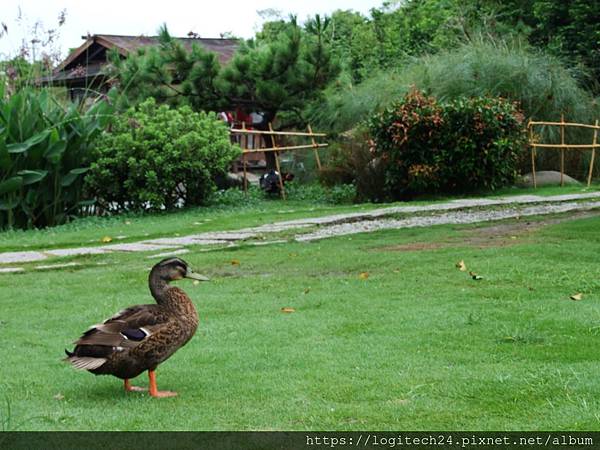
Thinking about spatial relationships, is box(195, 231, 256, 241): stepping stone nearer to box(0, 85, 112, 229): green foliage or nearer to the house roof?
box(0, 85, 112, 229): green foliage

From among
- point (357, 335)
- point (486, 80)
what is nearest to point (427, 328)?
point (357, 335)

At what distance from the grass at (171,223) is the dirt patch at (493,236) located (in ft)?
11.0

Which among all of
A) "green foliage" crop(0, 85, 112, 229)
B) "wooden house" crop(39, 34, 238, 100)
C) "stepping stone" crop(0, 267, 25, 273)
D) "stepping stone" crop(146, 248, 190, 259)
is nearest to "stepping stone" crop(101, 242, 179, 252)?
"stepping stone" crop(146, 248, 190, 259)

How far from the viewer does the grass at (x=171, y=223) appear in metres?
12.9

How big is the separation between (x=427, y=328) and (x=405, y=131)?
11.3 meters

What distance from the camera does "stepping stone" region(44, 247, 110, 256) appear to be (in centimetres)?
1130

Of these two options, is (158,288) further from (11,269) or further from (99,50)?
(99,50)

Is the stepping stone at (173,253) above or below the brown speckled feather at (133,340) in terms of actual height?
below

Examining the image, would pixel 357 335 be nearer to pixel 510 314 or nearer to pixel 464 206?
pixel 510 314

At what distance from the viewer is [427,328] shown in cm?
635

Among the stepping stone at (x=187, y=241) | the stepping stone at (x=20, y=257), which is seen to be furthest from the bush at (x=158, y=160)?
the stepping stone at (x=20, y=257)

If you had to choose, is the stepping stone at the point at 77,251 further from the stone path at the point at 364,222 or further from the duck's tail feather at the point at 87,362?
the duck's tail feather at the point at 87,362

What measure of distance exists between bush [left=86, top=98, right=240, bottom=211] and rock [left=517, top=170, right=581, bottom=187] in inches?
235

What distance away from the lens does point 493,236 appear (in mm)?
11406
